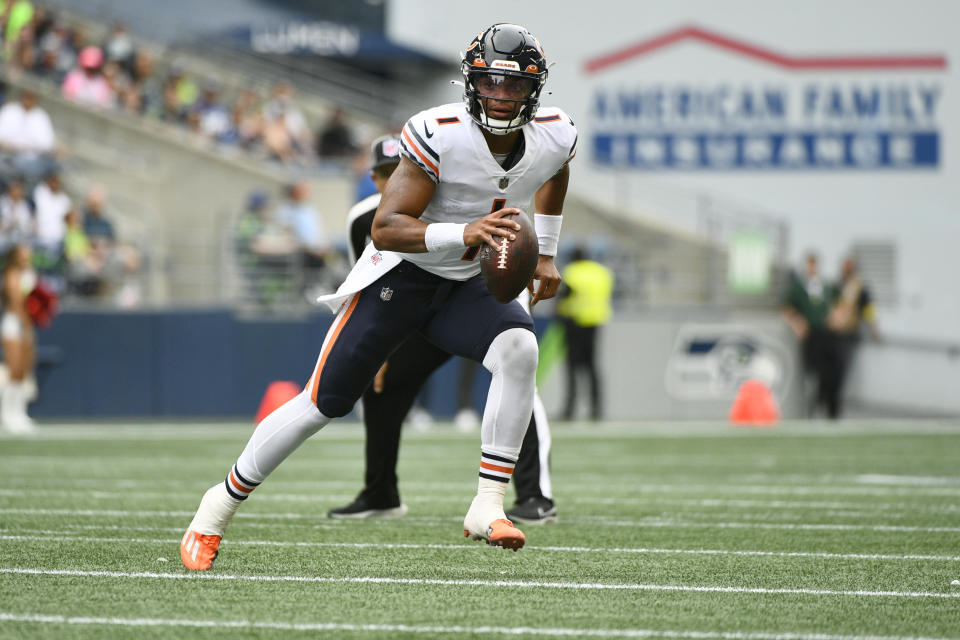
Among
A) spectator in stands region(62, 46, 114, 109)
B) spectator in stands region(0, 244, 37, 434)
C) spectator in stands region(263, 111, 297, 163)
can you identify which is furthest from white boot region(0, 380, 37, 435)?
spectator in stands region(263, 111, 297, 163)

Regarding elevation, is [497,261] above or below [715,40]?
below

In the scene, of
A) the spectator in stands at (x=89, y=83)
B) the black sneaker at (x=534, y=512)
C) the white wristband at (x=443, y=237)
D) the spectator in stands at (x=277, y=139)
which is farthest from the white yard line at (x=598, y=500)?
the spectator in stands at (x=89, y=83)

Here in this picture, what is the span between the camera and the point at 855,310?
16.2 m

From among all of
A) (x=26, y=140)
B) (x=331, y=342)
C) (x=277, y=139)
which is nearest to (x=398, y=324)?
(x=331, y=342)

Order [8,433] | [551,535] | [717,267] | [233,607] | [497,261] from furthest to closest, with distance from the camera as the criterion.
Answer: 1. [717,267]
2. [8,433]
3. [551,535]
4. [497,261]
5. [233,607]

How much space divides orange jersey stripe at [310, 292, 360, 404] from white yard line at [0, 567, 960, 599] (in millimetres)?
609


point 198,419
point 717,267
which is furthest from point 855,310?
point 198,419

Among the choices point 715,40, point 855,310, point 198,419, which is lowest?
point 198,419

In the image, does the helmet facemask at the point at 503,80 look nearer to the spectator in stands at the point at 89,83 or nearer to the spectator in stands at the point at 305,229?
the spectator in stands at the point at 305,229

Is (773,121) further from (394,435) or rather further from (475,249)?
(475,249)

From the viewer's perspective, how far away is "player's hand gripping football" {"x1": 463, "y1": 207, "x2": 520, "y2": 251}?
4477 millimetres

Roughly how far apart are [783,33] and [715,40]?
1041mm

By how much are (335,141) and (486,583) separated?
52.4 ft

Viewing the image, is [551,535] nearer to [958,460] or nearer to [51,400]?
[958,460]
